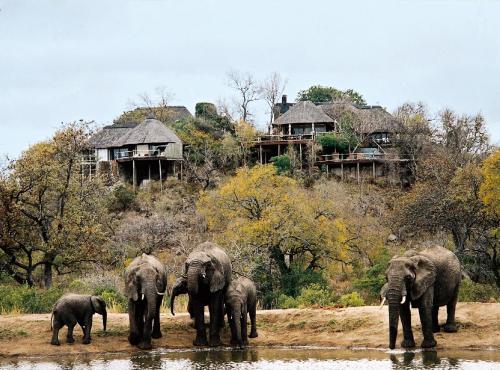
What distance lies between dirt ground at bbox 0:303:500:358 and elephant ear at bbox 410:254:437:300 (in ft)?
6.78

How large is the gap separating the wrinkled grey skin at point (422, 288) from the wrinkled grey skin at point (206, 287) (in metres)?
4.66

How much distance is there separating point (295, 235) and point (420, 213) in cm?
1248

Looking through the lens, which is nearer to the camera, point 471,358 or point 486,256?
point 471,358

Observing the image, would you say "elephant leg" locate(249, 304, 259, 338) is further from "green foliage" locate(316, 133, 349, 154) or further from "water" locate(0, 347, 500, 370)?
"green foliage" locate(316, 133, 349, 154)

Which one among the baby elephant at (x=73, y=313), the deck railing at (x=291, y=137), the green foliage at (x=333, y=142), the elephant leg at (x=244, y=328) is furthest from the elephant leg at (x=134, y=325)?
the deck railing at (x=291, y=137)

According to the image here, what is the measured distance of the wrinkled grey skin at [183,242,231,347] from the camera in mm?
24422

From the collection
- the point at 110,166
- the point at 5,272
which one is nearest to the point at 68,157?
the point at 5,272

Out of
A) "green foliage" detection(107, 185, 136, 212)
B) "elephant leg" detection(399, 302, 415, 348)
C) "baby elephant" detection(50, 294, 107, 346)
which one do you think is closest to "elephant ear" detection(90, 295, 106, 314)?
"baby elephant" detection(50, 294, 107, 346)

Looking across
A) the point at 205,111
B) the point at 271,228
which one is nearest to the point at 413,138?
the point at 205,111

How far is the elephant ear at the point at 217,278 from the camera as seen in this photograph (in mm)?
24672

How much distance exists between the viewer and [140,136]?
8356 cm

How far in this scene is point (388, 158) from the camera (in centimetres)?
8200

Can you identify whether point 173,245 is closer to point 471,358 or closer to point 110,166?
point 110,166

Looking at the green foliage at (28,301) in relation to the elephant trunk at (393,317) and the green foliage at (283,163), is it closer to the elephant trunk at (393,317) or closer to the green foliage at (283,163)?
the elephant trunk at (393,317)
